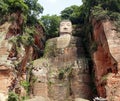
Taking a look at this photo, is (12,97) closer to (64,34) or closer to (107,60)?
(107,60)

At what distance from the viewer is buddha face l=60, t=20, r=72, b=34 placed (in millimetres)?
30031

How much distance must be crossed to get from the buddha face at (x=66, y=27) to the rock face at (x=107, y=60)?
5798 mm

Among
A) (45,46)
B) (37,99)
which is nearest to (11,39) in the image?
(37,99)

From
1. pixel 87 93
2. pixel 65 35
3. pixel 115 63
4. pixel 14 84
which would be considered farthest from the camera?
pixel 65 35

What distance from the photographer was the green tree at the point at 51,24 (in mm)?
32969

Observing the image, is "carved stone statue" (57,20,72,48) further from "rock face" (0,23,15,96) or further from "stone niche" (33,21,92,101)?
"rock face" (0,23,15,96)

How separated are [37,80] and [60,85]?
199 centimetres

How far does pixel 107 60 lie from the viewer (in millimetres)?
22109

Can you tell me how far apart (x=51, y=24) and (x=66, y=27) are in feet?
11.4

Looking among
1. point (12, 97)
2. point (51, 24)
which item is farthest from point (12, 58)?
point (51, 24)

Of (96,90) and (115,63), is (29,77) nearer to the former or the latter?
(96,90)

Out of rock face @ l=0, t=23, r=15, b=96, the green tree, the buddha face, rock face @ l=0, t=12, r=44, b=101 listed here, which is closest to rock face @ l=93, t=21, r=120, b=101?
the buddha face

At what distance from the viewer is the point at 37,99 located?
20.8 meters

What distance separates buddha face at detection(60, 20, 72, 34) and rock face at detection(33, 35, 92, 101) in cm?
186
